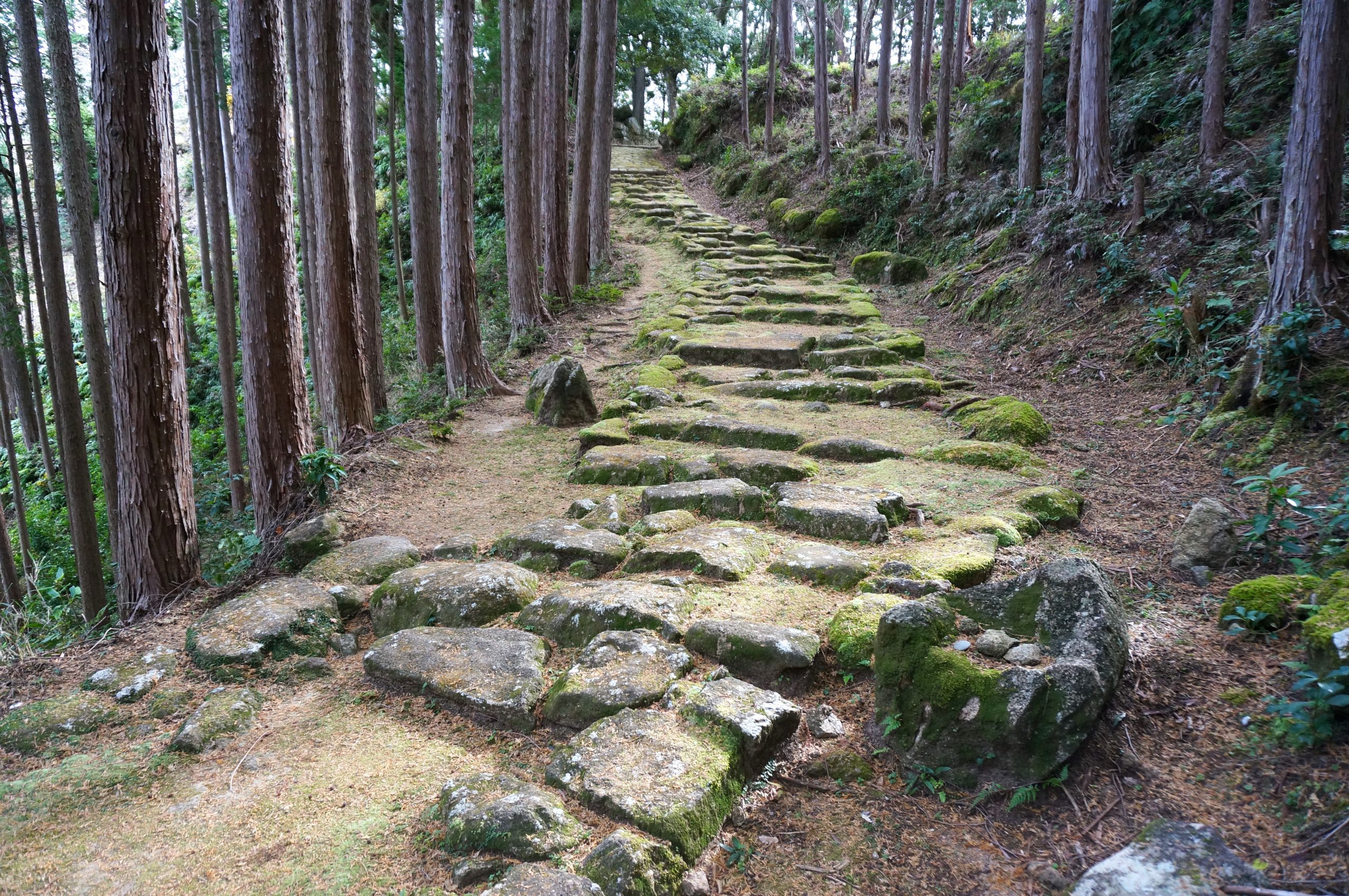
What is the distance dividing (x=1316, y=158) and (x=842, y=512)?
3901 millimetres

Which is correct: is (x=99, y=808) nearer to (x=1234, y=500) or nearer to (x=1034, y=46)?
(x=1234, y=500)

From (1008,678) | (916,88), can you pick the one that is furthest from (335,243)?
(916,88)

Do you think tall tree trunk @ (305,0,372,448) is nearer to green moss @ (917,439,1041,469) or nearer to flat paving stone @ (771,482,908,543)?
flat paving stone @ (771,482,908,543)

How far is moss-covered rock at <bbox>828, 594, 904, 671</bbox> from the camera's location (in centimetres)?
296

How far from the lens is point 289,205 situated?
539 centimetres

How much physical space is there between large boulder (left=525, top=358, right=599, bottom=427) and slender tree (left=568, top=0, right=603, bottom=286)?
5.60 metres

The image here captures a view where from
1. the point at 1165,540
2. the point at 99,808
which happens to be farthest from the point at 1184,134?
the point at 99,808

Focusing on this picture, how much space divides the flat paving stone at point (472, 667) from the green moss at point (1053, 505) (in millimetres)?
2714

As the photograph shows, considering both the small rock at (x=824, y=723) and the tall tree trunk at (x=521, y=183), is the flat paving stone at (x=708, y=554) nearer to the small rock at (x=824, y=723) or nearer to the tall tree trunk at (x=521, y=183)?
the small rock at (x=824, y=723)

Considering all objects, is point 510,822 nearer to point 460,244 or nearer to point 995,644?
point 995,644

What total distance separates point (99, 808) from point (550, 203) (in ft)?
33.9

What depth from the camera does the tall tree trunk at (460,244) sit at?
820 cm

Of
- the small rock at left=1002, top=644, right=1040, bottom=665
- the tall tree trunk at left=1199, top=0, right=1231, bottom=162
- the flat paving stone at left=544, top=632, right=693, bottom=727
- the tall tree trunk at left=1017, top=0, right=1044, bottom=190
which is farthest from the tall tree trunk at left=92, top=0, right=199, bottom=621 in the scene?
the tall tree trunk at left=1017, top=0, right=1044, bottom=190

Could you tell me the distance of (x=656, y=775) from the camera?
239cm
